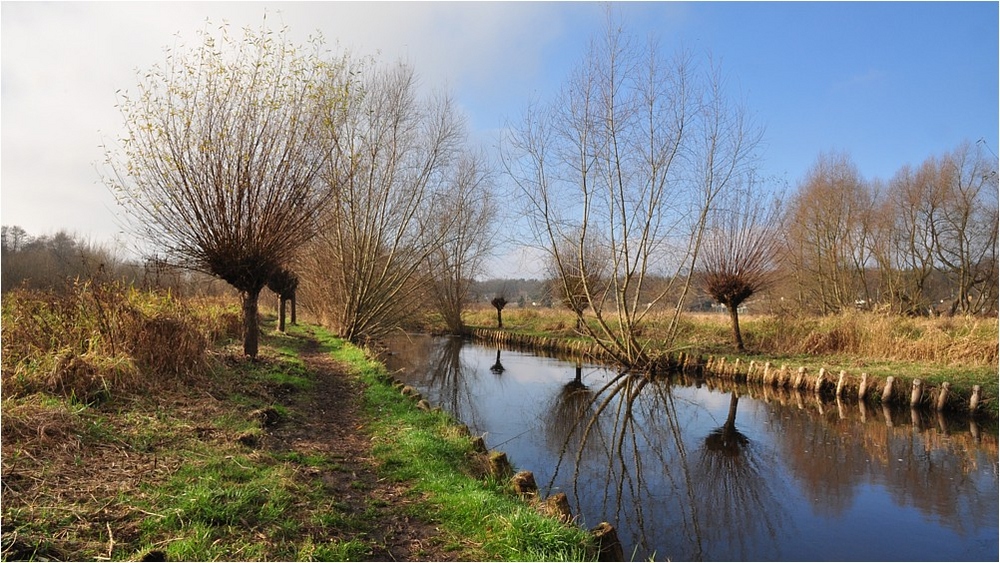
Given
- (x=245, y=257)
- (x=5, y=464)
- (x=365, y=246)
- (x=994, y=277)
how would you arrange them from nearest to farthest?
(x=5, y=464)
(x=245, y=257)
(x=365, y=246)
(x=994, y=277)

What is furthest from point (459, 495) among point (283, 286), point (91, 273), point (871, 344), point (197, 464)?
point (283, 286)

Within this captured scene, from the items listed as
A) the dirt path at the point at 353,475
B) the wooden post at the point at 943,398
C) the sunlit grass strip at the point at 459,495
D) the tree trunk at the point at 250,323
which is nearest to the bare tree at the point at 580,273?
the wooden post at the point at 943,398

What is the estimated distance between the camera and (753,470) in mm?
7188

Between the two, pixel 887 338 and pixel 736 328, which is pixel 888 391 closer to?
pixel 887 338

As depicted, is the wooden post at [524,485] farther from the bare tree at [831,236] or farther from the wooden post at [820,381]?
the bare tree at [831,236]

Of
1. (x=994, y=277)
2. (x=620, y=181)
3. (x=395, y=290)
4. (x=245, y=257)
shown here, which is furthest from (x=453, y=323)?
(x=994, y=277)

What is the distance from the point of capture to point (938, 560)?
4.76 metres

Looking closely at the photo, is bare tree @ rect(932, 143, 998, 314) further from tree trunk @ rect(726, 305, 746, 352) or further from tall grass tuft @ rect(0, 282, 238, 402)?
tall grass tuft @ rect(0, 282, 238, 402)

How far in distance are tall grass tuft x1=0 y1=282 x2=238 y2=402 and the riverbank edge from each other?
39.2ft

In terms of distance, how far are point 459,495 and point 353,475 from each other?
107cm

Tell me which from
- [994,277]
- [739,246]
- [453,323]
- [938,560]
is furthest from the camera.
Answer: [453,323]

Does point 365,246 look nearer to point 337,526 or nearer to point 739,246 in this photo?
point 739,246

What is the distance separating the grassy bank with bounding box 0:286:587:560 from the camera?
3139mm

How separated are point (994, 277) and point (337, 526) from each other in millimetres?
32145
